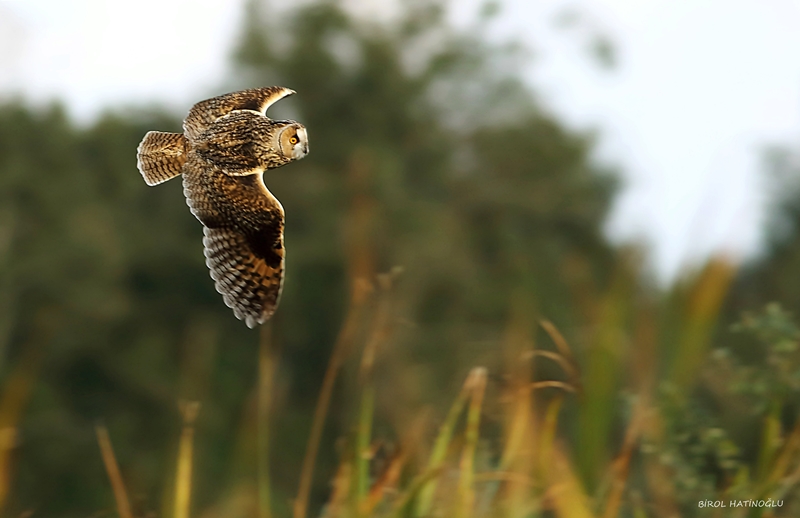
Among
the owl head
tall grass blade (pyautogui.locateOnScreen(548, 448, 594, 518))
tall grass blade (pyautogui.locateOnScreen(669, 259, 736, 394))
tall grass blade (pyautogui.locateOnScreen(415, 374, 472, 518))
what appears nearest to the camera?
tall grass blade (pyautogui.locateOnScreen(669, 259, 736, 394))

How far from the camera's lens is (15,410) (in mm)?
2990

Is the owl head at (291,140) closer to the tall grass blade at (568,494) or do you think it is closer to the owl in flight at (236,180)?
the owl in flight at (236,180)

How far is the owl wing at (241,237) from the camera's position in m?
3.71

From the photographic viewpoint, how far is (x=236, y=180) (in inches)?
148

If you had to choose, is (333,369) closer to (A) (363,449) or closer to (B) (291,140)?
(A) (363,449)

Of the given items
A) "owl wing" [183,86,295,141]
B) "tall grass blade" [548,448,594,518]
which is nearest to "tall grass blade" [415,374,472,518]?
"tall grass blade" [548,448,594,518]

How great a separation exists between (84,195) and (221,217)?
2293cm

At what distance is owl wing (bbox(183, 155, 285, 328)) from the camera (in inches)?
146

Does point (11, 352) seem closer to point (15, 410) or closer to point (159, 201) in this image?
point (159, 201)

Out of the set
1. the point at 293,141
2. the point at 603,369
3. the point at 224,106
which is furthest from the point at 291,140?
the point at 603,369

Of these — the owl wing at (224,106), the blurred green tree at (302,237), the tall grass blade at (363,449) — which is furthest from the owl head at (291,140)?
the blurred green tree at (302,237)

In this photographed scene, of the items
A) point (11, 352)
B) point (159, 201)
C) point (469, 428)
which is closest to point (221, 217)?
point (469, 428)

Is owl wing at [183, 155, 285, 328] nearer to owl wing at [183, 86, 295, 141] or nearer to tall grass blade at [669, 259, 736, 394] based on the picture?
owl wing at [183, 86, 295, 141]

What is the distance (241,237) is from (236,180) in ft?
0.82
